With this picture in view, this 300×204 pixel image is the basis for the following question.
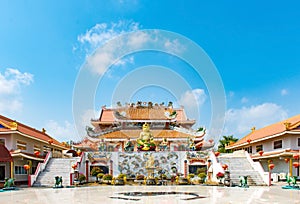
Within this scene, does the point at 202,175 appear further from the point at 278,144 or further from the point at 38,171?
the point at 38,171

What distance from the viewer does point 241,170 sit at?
2444 cm

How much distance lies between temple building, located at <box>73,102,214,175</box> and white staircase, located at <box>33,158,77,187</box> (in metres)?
2.02

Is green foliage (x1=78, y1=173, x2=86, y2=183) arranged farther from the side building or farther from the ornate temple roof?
the ornate temple roof

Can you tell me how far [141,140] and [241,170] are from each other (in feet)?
29.1

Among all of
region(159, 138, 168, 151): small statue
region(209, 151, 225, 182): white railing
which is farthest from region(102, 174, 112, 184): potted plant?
region(209, 151, 225, 182): white railing

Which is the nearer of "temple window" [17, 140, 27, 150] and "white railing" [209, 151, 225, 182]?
"white railing" [209, 151, 225, 182]

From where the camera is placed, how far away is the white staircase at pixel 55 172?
23094mm

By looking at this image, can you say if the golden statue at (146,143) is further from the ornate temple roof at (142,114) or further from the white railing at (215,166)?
the ornate temple roof at (142,114)

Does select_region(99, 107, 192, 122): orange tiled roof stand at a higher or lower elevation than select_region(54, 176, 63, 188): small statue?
higher

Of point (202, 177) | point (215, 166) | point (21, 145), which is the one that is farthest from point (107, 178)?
point (215, 166)

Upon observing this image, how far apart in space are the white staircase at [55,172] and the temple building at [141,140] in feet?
6.61

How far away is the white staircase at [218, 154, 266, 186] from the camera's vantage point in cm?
2278

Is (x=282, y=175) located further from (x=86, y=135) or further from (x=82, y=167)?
(x=86, y=135)

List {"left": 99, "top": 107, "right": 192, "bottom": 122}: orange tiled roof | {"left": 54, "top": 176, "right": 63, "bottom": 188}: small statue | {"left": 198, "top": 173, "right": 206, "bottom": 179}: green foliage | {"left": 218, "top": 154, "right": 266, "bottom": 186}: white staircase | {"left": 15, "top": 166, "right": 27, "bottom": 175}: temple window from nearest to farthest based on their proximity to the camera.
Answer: {"left": 54, "top": 176, "right": 63, "bottom": 188}: small statue, {"left": 218, "top": 154, "right": 266, "bottom": 186}: white staircase, {"left": 198, "top": 173, "right": 206, "bottom": 179}: green foliage, {"left": 15, "top": 166, "right": 27, "bottom": 175}: temple window, {"left": 99, "top": 107, "right": 192, "bottom": 122}: orange tiled roof
